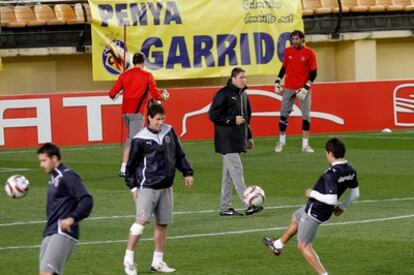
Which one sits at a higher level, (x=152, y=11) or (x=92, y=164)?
(x=152, y=11)

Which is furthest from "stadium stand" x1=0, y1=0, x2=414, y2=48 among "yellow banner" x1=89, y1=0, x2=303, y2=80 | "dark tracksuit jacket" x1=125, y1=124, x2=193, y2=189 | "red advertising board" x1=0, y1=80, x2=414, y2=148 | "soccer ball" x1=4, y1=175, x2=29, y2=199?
"soccer ball" x1=4, y1=175, x2=29, y2=199

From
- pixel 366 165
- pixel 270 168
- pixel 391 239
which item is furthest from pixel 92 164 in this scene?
pixel 391 239

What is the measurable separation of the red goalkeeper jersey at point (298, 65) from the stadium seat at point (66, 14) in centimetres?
684

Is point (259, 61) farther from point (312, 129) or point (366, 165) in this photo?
point (366, 165)

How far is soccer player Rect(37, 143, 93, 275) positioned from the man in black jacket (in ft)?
22.0

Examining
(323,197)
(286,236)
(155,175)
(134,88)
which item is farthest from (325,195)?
(134,88)

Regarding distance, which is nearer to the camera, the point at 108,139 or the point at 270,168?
the point at 270,168

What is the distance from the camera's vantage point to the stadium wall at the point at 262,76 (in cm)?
3203

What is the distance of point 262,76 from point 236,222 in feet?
52.6

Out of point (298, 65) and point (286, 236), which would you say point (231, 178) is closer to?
point (286, 236)

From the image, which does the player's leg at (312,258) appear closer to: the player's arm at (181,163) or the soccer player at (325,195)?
the soccer player at (325,195)

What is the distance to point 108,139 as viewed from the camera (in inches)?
1162

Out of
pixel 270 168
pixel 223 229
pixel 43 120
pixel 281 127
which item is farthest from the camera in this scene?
pixel 43 120

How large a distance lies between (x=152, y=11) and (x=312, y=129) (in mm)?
4660
